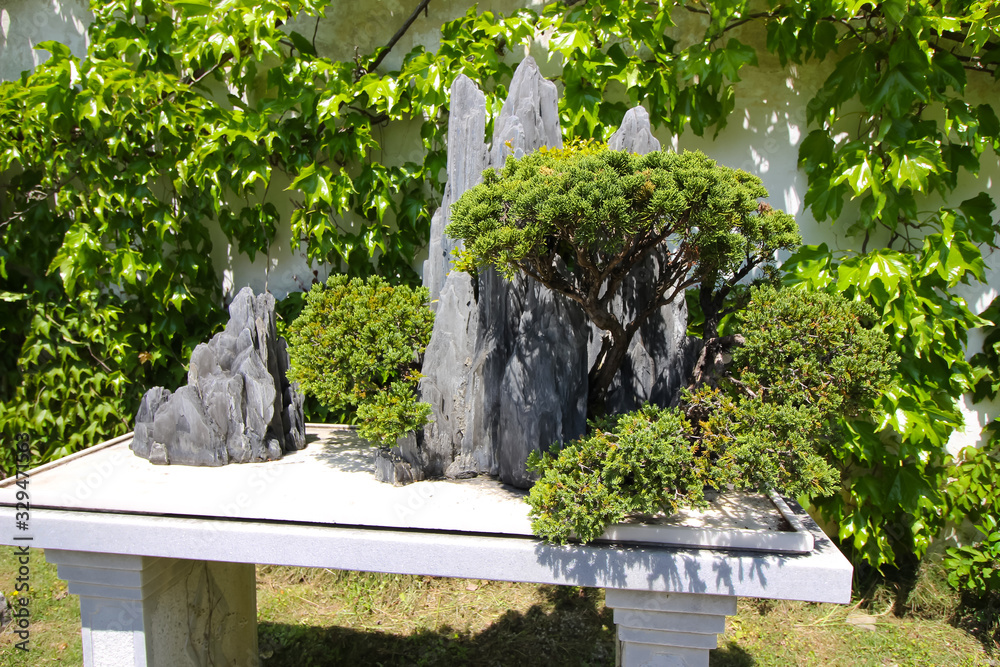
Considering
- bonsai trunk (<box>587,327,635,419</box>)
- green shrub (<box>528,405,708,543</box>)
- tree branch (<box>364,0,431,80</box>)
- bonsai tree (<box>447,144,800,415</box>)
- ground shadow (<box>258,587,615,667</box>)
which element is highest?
tree branch (<box>364,0,431,80</box>)

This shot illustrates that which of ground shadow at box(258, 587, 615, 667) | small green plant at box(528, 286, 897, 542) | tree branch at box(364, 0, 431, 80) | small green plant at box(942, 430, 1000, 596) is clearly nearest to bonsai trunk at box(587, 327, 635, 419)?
small green plant at box(528, 286, 897, 542)

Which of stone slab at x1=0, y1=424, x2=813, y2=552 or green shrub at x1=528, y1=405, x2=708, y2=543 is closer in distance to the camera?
green shrub at x1=528, y1=405, x2=708, y2=543

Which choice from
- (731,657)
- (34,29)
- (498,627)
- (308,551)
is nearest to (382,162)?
(34,29)

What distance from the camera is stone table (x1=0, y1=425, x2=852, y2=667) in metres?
1.88

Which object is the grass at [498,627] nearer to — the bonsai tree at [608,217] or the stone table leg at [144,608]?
the stone table leg at [144,608]

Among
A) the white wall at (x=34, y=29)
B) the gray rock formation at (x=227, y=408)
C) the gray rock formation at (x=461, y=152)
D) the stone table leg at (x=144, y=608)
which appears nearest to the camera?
the stone table leg at (x=144, y=608)

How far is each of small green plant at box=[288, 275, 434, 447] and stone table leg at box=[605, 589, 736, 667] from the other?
862mm

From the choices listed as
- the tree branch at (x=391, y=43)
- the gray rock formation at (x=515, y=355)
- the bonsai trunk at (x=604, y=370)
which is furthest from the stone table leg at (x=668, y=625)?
the tree branch at (x=391, y=43)

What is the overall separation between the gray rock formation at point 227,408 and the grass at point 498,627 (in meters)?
1.18

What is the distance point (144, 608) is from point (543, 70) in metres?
2.98

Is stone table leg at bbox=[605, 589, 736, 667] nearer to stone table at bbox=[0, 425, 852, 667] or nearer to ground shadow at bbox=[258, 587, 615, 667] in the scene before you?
stone table at bbox=[0, 425, 852, 667]

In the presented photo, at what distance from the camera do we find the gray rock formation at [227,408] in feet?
8.70

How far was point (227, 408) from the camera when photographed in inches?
105

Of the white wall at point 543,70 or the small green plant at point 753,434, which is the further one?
the white wall at point 543,70
